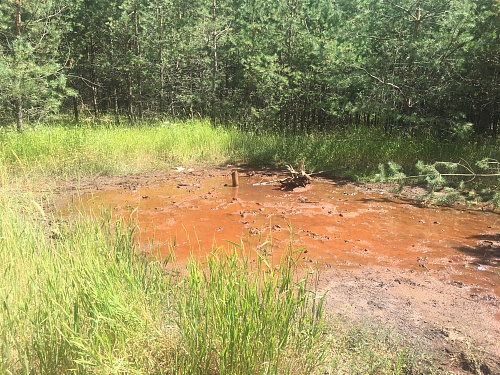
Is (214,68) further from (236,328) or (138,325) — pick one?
(236,328)

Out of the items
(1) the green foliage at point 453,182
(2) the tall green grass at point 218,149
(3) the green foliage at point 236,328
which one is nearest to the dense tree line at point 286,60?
(2) the tall green grass at point 218,149

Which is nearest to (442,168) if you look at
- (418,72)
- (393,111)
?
(393,111)

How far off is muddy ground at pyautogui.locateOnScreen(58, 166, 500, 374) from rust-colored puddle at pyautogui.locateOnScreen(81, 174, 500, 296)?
0.02m

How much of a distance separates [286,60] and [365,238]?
7.89 metres

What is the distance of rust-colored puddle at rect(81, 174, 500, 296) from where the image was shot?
15.3 ft

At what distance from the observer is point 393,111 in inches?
356

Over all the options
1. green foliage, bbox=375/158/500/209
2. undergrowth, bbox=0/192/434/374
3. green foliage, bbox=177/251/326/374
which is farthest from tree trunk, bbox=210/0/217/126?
green foliage, bbox=177/251/326/374

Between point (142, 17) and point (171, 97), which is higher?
point (142, 17)

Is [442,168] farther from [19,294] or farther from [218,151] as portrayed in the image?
[19,294]

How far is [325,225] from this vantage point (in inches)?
231

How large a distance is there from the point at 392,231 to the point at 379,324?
2.79 m

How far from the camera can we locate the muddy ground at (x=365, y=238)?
3213 millimetres

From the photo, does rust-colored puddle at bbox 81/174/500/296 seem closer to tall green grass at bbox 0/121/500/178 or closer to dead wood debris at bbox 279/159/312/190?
dead wood debris at bbox 279/159/312/190

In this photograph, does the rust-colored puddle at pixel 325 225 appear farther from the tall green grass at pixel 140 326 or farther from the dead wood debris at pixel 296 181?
the tall green grass at pixel 140 326
